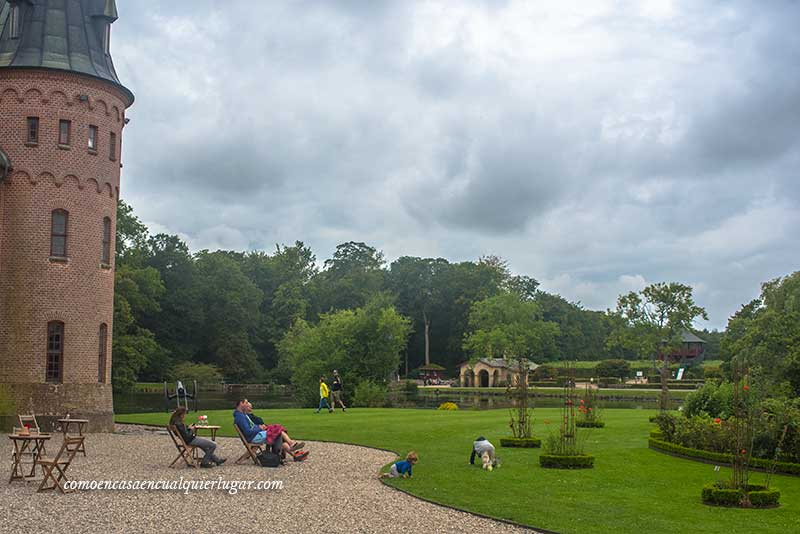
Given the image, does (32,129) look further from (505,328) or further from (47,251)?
(505,328)

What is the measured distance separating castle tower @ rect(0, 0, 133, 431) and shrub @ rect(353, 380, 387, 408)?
21.4 metres

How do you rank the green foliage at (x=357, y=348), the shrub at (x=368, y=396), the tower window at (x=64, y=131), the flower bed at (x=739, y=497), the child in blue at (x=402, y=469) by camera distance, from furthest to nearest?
the green foliage at (x=357, y=348) → the shrub at (x=368, y=396) → the tower window at (x=64, y=131) → the child in blue at (x=402, y=469) → the flower bed at (x=739, y=497)

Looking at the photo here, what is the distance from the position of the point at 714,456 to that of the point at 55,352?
2035 cm

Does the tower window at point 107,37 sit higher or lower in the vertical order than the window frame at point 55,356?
higher

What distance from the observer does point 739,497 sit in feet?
40.5

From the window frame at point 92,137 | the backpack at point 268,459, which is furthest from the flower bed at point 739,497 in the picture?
the window frame at point 92,137

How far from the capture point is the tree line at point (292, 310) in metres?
64.1

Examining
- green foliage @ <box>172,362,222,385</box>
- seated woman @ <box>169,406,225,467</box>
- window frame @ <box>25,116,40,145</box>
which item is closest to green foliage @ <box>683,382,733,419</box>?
seated woman @ <box>169,406,225,467</box>

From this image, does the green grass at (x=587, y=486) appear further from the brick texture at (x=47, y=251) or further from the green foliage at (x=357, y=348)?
the green foliage at (x=357, y=348)

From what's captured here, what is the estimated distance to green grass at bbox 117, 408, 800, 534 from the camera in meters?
11.2

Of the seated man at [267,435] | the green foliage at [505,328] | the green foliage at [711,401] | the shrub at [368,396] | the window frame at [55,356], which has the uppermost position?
the green foliage at [505,328]

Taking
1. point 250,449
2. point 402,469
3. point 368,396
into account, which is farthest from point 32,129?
point 368,396

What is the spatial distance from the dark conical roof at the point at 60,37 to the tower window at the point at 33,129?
5.81 feet

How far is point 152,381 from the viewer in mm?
78312
